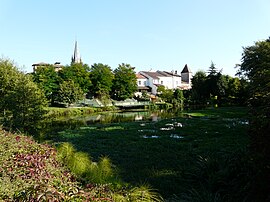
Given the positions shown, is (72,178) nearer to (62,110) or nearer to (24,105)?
(24,105)

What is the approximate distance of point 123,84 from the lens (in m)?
58.8

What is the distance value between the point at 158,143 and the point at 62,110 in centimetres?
2770

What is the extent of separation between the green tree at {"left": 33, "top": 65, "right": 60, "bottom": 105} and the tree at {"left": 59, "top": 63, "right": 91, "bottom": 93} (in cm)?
176

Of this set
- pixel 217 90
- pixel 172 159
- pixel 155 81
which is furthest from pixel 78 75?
pixel 172 159

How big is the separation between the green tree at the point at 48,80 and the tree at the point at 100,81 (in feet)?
28.0

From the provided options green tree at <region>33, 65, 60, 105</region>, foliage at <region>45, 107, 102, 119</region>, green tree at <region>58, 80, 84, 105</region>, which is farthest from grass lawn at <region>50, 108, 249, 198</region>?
green tree at <region>33, 65, 60, 105</region>

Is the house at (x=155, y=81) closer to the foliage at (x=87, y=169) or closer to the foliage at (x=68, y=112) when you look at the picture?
the foliage at (x=68, y=112)

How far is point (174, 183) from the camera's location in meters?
7.26

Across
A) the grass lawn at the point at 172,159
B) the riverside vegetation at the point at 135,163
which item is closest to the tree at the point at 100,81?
the riverside vegetation at the point at 135,163

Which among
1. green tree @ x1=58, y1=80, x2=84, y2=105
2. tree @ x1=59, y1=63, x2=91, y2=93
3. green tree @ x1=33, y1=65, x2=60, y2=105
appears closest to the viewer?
green tree @ x1=58, y1=80, x2=84, y2=105

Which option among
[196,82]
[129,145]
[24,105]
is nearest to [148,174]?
[129,145]

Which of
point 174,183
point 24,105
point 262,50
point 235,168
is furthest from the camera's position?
point 262,50

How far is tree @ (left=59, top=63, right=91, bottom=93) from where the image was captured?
50128 mm

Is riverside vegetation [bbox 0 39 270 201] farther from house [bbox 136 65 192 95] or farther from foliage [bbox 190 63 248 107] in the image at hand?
house [bbox 136 65 192 95]
